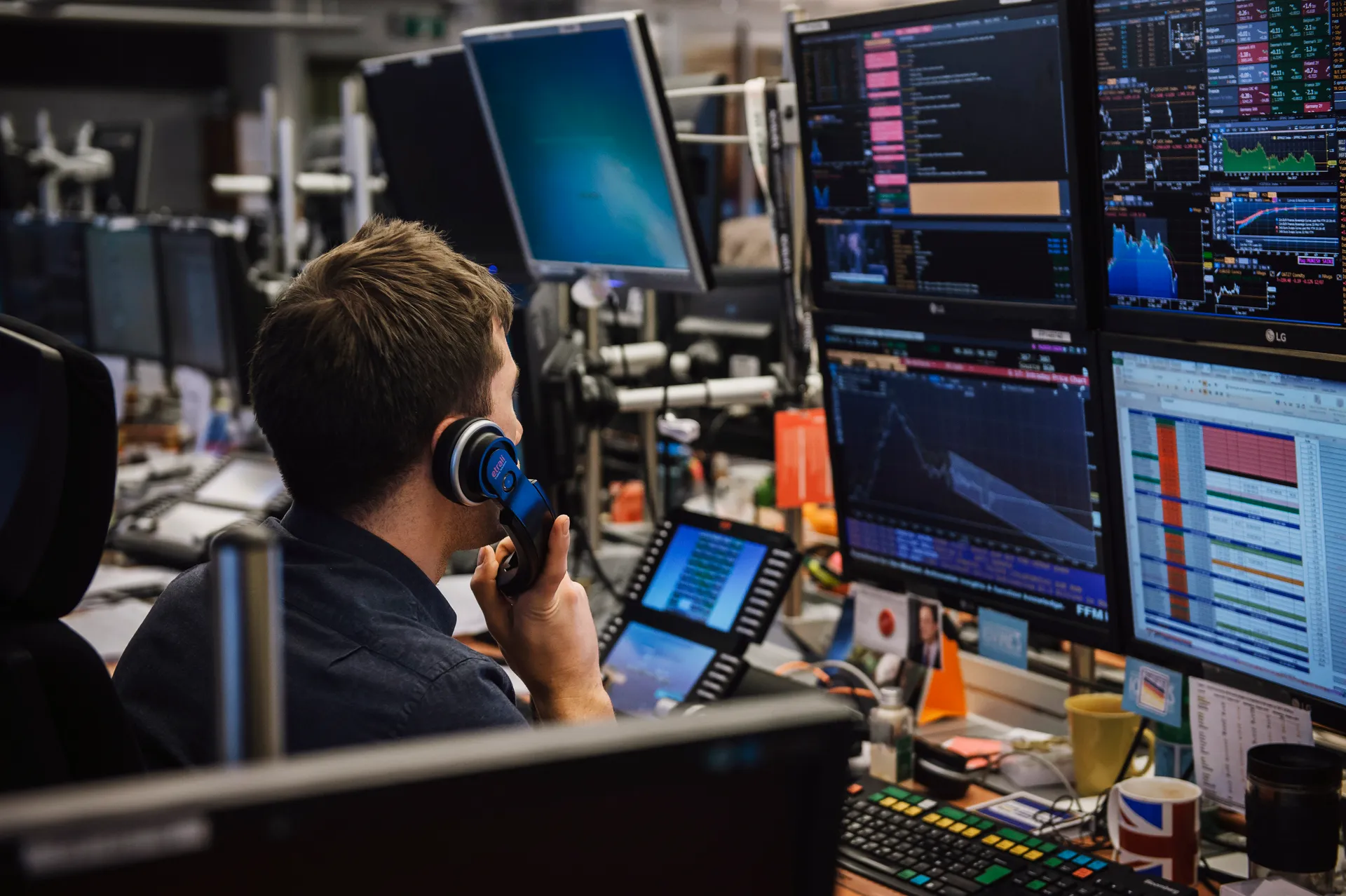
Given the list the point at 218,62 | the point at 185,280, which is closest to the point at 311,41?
the point at 218,62

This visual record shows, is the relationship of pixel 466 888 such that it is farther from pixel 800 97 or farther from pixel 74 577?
pixel 800 97

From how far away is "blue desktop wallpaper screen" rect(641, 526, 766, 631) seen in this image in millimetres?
1918

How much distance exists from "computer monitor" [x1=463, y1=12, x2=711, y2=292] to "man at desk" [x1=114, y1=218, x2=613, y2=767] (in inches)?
26.7

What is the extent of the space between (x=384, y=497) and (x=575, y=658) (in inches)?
12.4

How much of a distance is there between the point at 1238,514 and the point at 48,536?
42.6 inches

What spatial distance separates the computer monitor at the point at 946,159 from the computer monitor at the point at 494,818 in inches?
43.3

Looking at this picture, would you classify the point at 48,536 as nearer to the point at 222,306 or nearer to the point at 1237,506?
the point at 1237,506

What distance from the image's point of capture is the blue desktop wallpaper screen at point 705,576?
1.92 metres

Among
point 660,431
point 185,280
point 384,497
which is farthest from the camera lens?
point 185,280

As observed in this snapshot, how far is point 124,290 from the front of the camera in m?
4.17

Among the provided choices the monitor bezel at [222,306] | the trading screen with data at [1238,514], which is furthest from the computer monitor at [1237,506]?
the monitor bezel at [222,306]

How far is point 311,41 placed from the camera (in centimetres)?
1084

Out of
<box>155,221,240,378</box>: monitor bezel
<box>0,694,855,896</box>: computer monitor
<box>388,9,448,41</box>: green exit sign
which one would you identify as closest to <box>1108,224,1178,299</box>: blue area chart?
<box>0,694,855,896</box>: computer monitor

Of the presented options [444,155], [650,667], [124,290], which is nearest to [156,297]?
[124,290]
